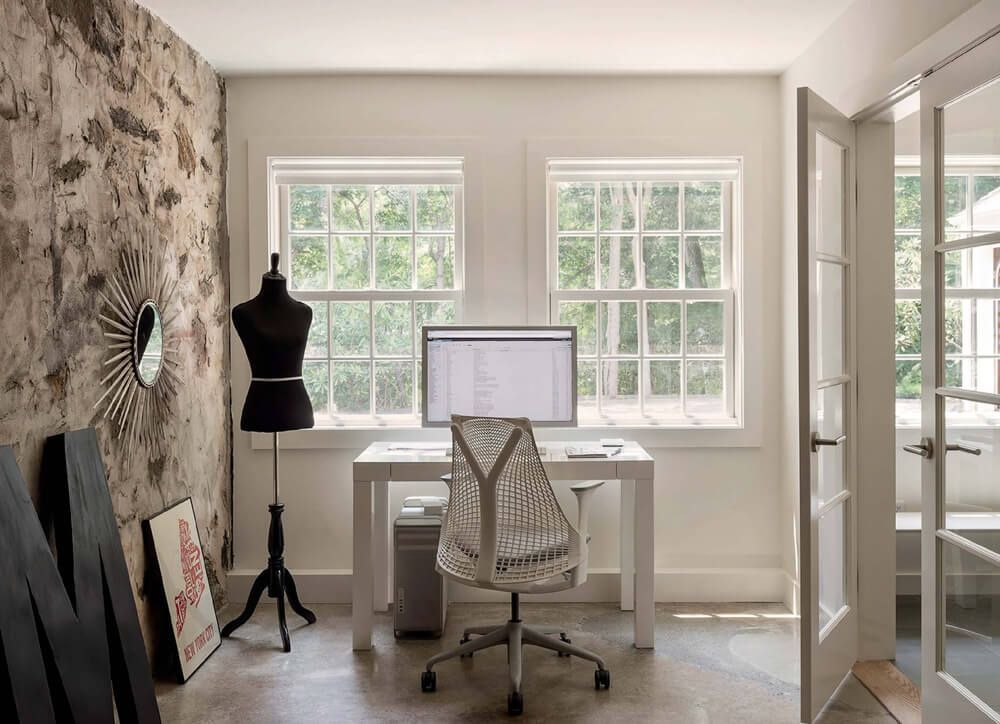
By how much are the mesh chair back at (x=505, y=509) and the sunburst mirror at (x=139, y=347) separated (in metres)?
1.24

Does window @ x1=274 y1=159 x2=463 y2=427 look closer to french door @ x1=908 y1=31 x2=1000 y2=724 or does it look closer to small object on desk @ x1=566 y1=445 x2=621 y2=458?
small object on desk @ x1=566 y1=445 x2=621 y2=458

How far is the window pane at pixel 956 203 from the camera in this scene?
2232 millimetres

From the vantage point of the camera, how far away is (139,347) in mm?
2959

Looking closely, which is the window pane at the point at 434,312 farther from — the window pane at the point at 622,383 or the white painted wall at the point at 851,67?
the white painted wall at the point at 851,67

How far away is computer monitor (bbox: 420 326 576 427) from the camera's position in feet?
12.0

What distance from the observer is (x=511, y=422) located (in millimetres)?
2672

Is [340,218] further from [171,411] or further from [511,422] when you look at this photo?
[511,422]

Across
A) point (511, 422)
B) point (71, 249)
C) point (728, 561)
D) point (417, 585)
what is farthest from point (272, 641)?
point (728, 561)

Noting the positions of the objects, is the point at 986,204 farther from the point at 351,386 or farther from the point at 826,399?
the point at 351,386

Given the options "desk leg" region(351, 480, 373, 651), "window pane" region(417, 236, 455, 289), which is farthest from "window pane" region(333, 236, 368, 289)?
"desk leg" region(351, 480, 373, 651)

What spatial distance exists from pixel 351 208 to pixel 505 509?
2011 millimetres

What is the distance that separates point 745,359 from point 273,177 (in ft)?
8.53

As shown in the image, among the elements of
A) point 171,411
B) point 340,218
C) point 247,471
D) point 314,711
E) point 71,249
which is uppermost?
point 340,218

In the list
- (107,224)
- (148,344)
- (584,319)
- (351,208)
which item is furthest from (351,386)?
(107,224)
